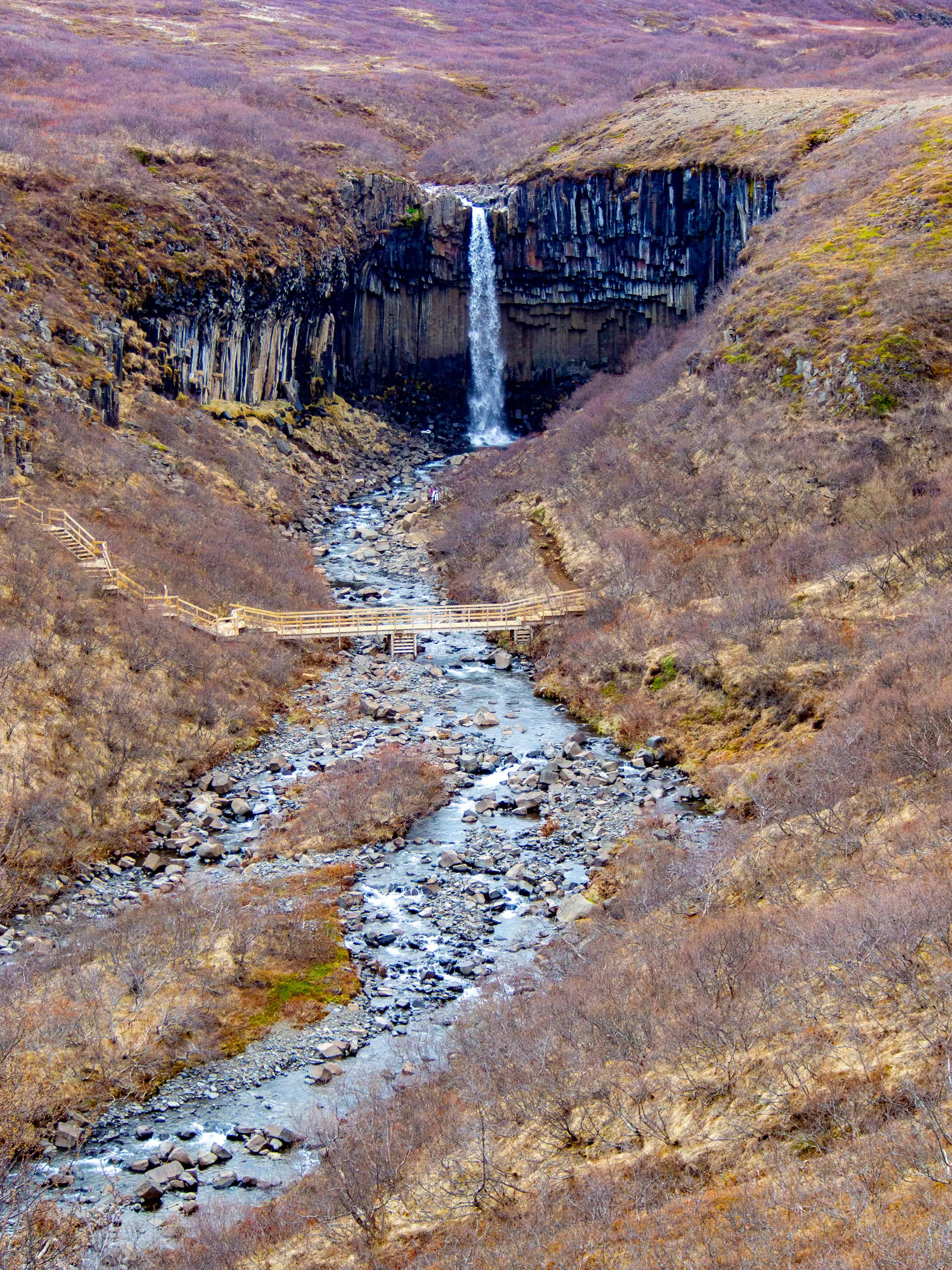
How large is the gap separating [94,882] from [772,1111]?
49.9 ft

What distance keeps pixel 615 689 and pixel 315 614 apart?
10.8 meters

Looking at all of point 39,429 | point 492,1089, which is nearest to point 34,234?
point 39,429

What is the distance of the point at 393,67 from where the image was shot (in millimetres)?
100875

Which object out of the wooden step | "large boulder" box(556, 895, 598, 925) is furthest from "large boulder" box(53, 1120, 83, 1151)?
the wooden step

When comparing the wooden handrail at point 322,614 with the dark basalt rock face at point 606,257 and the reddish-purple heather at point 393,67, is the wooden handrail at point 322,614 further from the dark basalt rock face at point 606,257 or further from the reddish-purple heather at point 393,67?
the reddish-purple heather at point 393,67

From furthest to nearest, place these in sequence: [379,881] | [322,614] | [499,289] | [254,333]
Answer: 1. [499,289]
2. [254,333]
3. [322,614]
4. [379,881]

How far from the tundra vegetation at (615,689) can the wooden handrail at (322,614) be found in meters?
1.32

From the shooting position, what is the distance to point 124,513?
129ft

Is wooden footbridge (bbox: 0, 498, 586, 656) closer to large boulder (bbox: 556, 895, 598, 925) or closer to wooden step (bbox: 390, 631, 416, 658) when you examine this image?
wooden step (bbox: 390, 631, 416, 658)

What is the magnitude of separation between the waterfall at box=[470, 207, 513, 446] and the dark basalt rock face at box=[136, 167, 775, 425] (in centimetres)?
46

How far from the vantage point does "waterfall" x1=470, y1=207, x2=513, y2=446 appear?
224 feet

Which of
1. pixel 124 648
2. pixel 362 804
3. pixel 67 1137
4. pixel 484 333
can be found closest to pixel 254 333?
pixel 484 333

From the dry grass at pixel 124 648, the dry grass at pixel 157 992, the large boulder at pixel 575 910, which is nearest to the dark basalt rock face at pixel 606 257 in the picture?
the dry grass at pixel 124 648

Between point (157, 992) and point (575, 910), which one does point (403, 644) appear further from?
point (157, 992)
